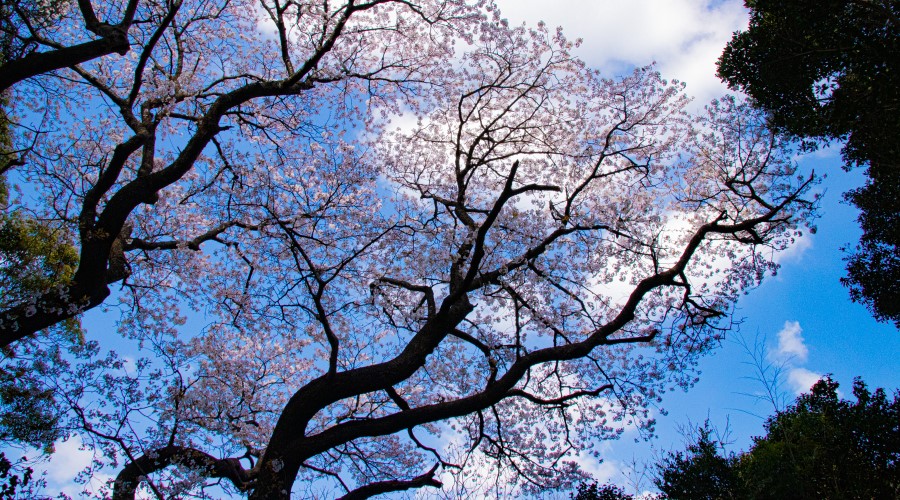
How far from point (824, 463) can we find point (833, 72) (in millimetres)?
8354

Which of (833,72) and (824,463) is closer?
(833,72)

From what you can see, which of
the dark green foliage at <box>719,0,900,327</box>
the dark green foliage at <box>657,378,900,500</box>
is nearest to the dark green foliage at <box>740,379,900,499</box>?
the dark green foliage at <box>657,378,900,500</box>

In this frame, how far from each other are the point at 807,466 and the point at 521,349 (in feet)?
19.1

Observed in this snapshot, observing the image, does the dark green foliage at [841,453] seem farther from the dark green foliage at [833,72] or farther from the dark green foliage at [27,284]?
the dark green foliage at [27,284]

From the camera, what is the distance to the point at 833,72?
7660 millimetres

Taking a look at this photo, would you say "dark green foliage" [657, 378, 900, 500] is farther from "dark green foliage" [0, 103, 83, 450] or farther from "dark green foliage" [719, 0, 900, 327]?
"dark green foliage" [0, 103, 83, 450]

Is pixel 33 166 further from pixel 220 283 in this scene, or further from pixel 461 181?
pixel 461 181

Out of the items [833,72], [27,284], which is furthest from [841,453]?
[27,284]

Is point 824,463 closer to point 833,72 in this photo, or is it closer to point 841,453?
point 841,453

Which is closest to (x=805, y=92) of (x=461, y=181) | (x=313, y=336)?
(x=461, y=181)

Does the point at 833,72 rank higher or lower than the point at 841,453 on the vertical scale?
higher

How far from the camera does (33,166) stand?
814cm

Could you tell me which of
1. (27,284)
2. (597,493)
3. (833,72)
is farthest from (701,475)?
(27,284)

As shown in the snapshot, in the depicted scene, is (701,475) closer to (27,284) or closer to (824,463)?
(824,463)
